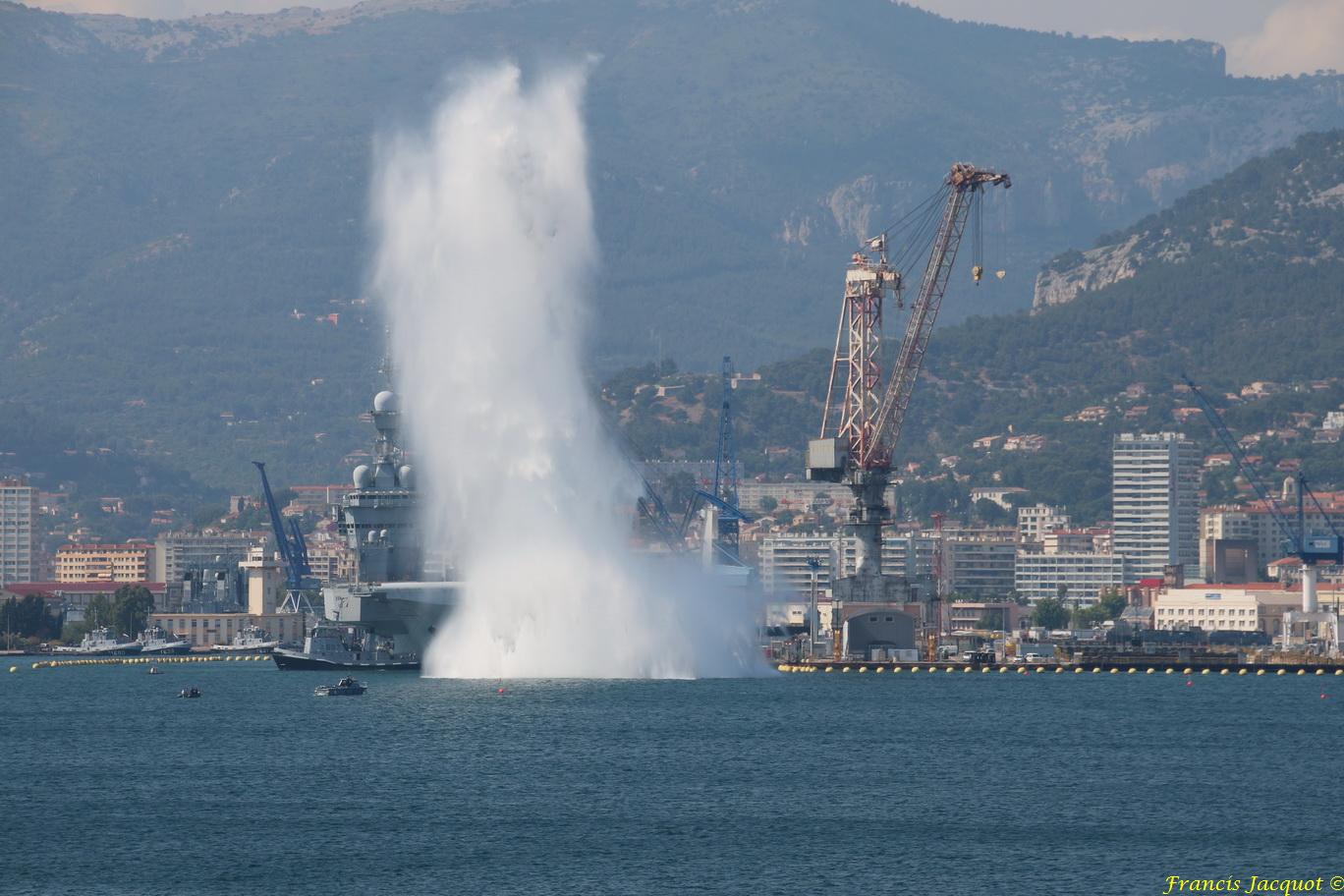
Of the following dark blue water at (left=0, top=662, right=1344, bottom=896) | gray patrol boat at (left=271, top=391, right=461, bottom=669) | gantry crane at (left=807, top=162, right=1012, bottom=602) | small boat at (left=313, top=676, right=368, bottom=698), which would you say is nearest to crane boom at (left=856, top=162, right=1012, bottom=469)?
gantry crane at (left=807, top=162, right=1012, bottom=602)

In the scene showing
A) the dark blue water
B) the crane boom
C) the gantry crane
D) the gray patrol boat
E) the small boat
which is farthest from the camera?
the gantry crane

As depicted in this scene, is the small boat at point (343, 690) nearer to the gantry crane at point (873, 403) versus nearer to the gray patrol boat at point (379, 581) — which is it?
the gray patrol boat at point (379, 581)

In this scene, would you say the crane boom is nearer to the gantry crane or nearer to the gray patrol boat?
the gantry crane

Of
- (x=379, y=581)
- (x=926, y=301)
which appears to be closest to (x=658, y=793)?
(x=379, y=581)

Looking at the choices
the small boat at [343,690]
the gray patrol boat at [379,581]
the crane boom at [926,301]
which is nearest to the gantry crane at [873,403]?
the crane boom at [926,301]

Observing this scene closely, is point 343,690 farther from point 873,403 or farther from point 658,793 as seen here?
point 873,403

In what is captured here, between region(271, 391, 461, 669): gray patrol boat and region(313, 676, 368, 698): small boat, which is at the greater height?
region(271, 391, 461, 669): gray patrol boat

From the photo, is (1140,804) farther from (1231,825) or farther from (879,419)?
(879,419)
